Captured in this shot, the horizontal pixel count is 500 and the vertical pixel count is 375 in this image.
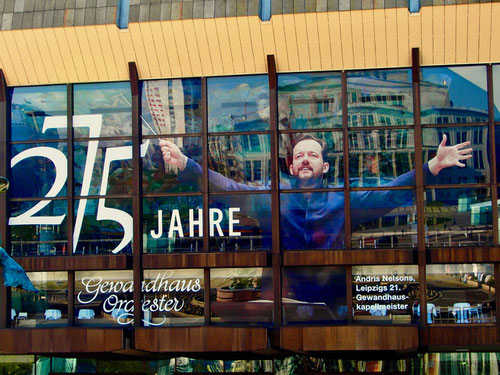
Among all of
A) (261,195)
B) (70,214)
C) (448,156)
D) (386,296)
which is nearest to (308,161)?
(261,195)

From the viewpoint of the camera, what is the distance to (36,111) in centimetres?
2648

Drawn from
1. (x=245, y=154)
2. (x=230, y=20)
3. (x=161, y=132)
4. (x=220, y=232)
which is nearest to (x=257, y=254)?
(x=220, y=232)

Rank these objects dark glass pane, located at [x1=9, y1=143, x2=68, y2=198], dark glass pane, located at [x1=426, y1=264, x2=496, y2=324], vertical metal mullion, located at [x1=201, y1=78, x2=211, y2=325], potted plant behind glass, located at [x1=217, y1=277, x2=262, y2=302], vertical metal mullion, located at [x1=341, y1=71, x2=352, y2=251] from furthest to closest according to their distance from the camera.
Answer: dark glass pane, located at [x1=9, y1=143, x2=68, y2=198]
vertical metal mullion, located at [x1=201, y1=78, x2=211, y2=325]
potted plant behind glass, located at [x1=217, y1=277, x2=262, y2=302]
vertical metal mullion, located at [x1=341, y1=71, x2=352, y2=251]
dark glass pane, located at [x1=426, y1=264, x2=496, y2=324]

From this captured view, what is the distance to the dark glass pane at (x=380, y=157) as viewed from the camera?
988 inches

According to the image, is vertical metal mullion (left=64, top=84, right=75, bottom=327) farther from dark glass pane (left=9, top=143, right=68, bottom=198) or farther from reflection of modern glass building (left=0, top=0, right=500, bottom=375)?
dark glass pane (left=9, top=143, right=68, bottom=198)

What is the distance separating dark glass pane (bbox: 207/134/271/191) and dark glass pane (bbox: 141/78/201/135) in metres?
0.94

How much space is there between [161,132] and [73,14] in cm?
432

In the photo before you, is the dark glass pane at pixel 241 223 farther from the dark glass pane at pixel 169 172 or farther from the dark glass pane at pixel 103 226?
the dark glass pane at pixel 103 226

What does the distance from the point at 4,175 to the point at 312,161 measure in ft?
30.7

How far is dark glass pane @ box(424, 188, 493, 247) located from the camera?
2486cm

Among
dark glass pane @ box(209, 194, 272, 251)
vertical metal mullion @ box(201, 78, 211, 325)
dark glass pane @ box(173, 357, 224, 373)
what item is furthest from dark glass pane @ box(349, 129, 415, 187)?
dark glass pane @ box(173, 357, 224, 373)

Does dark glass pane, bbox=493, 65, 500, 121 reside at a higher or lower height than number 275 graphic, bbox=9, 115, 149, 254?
higher

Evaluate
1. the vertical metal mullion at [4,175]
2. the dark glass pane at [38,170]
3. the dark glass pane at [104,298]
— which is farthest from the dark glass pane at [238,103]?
the vertical metal mullion at [4,175]

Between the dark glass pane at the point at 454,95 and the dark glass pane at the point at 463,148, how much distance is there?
292 mm
